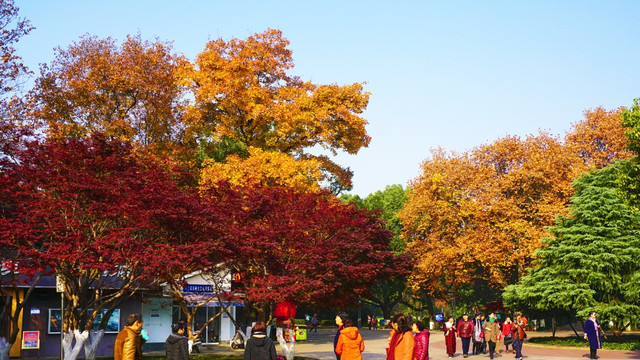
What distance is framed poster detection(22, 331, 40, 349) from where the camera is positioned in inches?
1096

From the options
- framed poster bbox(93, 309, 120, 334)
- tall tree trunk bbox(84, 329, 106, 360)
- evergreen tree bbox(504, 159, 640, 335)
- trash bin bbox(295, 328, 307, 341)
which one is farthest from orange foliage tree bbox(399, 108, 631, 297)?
tall tree trunk bbox(84, 329, 106, 360)

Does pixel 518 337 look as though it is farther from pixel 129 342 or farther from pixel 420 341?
pixel 129 342

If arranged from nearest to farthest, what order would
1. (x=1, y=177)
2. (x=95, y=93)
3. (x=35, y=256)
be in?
(x=35, y=256), (x=1, y=177), (x=95, y=93)

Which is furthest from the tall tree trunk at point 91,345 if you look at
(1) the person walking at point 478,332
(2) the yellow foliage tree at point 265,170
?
(1) the person walking at point 478,332

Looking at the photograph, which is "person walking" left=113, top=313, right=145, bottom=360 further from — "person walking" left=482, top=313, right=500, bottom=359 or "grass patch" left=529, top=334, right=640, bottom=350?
"grass patch" left=529, top=334, right=640, bottom=350

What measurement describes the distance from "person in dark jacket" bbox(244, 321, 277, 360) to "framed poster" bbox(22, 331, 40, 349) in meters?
19.3

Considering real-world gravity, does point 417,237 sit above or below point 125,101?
below

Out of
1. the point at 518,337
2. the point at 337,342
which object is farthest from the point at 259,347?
the point at 518,337

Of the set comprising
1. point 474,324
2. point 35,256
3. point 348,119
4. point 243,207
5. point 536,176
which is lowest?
point 474,324

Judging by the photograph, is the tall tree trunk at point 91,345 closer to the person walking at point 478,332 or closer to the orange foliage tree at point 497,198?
the person walking at point 478,332

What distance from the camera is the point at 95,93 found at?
37.8 meters

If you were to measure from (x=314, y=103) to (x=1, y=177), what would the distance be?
2141cm

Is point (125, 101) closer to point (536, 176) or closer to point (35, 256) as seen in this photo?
point (35, 256)

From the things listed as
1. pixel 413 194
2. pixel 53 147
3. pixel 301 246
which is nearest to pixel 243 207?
pixel 301 246
